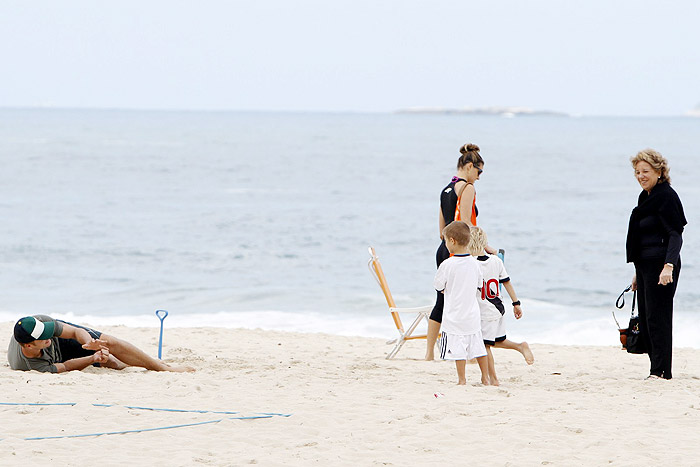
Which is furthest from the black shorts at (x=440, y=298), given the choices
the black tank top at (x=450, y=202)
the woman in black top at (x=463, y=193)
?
the black tank top at (x=450, y=202)

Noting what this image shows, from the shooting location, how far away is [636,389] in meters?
5.73

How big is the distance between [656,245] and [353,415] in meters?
2.35

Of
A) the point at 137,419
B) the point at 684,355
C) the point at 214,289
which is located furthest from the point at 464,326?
the point at 214,289

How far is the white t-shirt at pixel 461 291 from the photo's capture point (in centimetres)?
554

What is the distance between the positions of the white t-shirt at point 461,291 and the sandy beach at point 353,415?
0.42 metres

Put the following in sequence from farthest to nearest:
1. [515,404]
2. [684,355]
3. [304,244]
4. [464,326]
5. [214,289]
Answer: [304,244] → [214,289] → [684,355] → [464,326] → [515,404]

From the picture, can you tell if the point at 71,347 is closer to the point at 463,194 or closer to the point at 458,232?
the point at 458,232

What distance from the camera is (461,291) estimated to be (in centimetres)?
555

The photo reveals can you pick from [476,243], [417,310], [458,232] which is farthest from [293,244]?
A: [458,232]

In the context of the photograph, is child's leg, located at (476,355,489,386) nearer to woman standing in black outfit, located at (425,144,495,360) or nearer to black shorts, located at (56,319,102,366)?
woman standing in black outfit, located at (425,144,495,360)

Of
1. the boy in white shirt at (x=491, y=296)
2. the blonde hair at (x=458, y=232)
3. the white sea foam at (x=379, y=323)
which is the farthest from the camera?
the white sea foam at (x=379, y=323)

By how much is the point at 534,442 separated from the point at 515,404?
30.9 inches

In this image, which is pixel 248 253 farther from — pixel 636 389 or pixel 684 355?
pixel 636 389

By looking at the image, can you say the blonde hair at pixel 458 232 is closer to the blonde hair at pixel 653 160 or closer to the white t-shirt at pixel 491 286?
the white t-shirt at pixel 491 286
